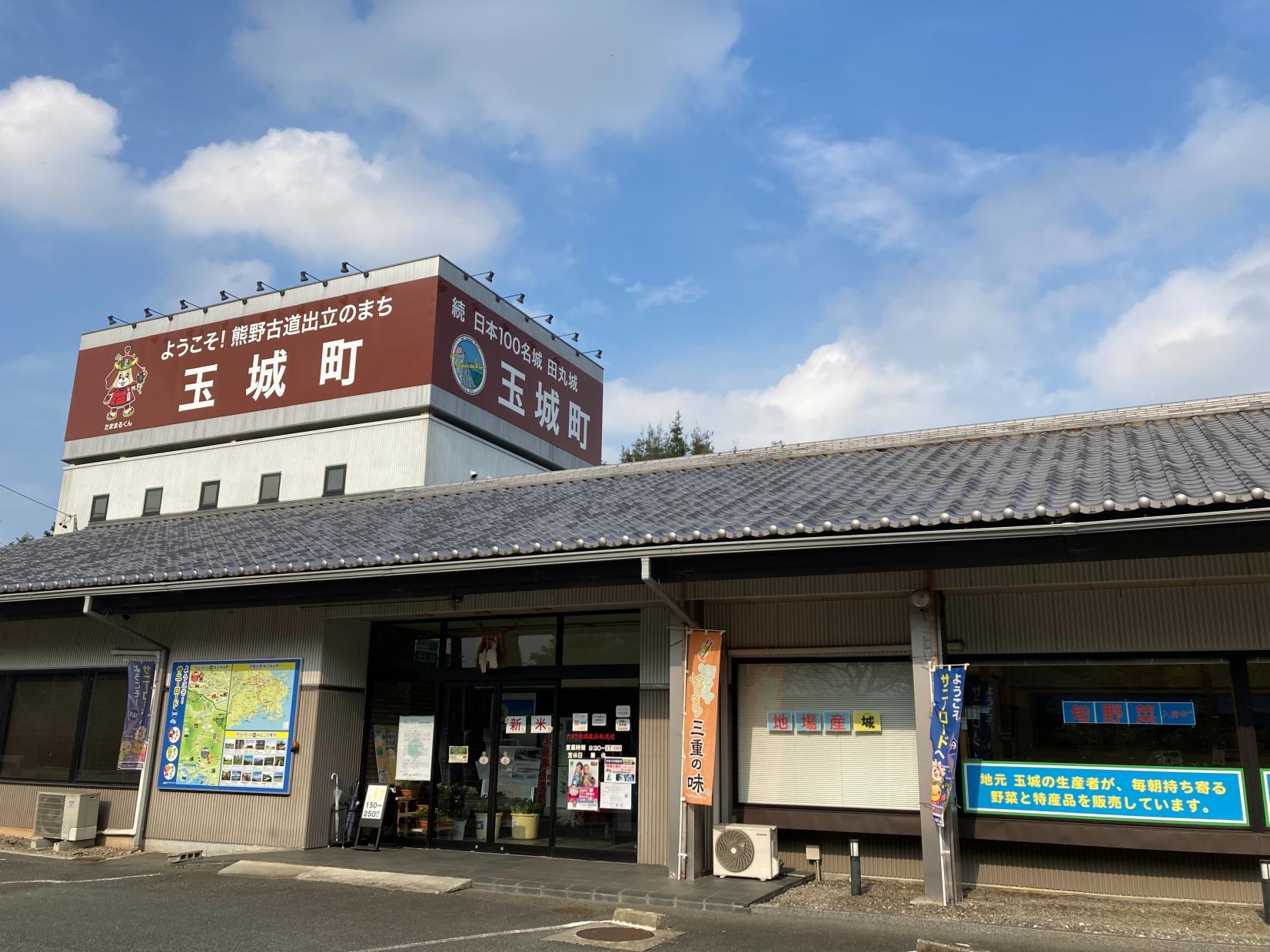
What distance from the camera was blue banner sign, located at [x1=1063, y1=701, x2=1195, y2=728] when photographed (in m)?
8.89

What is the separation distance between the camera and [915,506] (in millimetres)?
8719

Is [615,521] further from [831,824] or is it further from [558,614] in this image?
[831,824]

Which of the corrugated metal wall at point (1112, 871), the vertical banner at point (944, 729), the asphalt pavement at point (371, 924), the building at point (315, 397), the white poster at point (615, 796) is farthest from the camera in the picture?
the building at point (315, 397)

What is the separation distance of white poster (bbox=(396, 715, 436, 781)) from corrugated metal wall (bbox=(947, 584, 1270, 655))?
661 cm

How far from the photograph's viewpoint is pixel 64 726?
1423 centimetres

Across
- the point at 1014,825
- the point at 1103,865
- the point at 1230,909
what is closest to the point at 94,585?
the point at 1014,825

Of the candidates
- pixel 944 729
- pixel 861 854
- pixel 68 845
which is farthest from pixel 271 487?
pixel 944 729

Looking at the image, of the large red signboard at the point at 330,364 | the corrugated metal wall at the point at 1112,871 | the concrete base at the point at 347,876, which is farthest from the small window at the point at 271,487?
the corrugated metal wall at the point at 1112,871

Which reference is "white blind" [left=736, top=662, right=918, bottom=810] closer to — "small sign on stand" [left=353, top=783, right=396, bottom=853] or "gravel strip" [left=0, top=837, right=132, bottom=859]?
"small sign on stand" [left=353, top=783, right=396, bottom=853]

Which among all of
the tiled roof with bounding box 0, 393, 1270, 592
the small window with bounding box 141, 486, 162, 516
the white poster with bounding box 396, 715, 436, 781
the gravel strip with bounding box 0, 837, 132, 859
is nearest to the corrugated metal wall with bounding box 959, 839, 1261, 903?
the tiled roof with bounding box 0, 393, 1270, 592

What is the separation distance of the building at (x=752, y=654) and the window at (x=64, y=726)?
0.14 ft

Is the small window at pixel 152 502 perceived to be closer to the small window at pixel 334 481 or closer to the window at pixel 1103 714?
the small window at pixel 334 481

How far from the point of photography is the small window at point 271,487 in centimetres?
1780

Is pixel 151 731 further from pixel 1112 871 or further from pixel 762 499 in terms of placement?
pixel 1112 871
